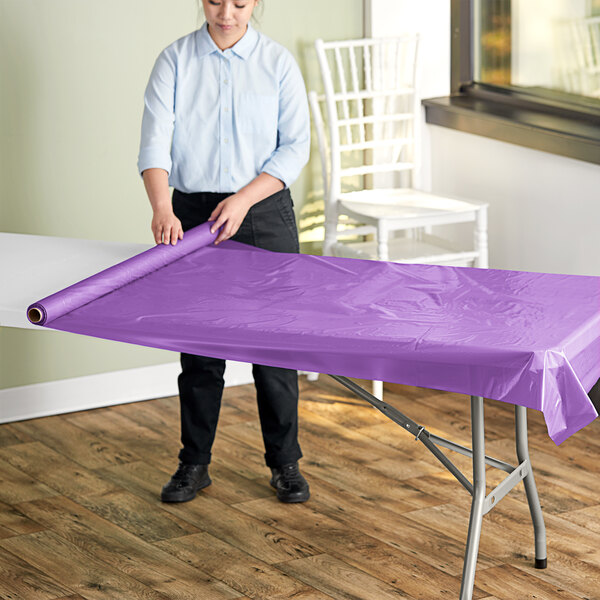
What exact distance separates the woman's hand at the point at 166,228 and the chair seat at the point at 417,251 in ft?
4.03

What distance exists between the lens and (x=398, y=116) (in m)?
4.00

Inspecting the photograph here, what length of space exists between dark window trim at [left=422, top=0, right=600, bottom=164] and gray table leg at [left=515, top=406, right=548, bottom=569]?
1.30 meters

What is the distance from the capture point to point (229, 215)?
2.68m

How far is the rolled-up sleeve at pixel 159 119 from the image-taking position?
9.00 feet

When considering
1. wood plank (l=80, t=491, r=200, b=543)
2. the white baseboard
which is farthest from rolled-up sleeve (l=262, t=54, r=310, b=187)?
the white baseboard

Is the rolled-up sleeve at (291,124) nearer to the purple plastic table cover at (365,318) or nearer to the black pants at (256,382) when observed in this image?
the black pants at (256,382)

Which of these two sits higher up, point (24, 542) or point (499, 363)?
point (499, 363)

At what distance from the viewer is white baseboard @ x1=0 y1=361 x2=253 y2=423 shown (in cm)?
369

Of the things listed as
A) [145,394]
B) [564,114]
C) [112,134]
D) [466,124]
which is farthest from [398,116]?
[145,394]

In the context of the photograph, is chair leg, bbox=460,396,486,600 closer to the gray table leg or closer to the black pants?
the gray table leg

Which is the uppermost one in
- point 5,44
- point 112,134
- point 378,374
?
point 5,44

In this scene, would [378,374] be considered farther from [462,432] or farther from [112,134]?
[112,134]

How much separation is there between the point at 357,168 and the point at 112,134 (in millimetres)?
866

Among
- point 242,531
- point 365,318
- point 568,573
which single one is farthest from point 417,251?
point 365,318
